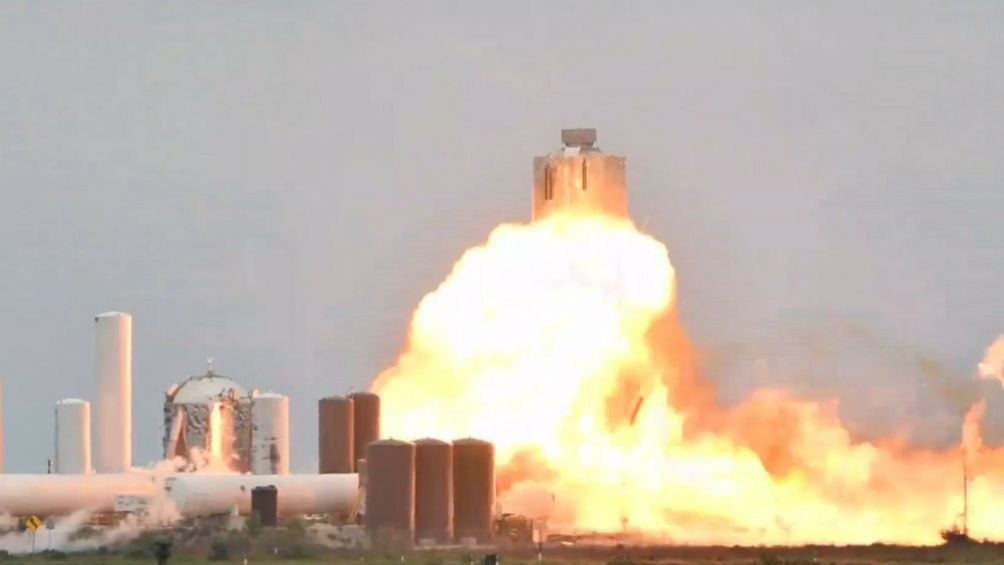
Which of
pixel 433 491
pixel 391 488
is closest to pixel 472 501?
pixel 433 491

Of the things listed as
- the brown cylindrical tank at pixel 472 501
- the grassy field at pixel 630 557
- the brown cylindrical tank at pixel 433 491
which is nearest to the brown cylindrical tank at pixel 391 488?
the brown cylindrical tank at pixel 433 491

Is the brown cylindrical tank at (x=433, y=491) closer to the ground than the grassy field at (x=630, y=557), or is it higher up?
higher up

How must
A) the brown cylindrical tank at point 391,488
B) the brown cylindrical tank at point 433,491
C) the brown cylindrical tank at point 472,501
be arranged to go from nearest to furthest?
the brown cylindrical tank at point 391,488, the brown cylindrical tank at point 433,491, the brown cylindrical tank at point 472,501

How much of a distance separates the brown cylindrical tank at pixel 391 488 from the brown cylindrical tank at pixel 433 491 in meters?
0.54

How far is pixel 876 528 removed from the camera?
19700 cm

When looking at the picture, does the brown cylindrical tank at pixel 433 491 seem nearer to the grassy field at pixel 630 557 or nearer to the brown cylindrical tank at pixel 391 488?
the brown cylindrical tank at pixel 391 488

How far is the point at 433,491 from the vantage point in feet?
648

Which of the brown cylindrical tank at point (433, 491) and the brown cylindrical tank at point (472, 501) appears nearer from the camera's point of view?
the brown cylindrical tank at point (433, 491)

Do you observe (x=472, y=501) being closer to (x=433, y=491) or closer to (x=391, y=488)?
(x=433, y=491)

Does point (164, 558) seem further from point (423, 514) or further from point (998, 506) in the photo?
point (998, 506)

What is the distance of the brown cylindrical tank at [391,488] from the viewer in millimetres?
195750

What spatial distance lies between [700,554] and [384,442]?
23.0 meters

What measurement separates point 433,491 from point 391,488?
2033mm

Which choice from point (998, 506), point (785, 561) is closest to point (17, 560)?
point (785, 561)
